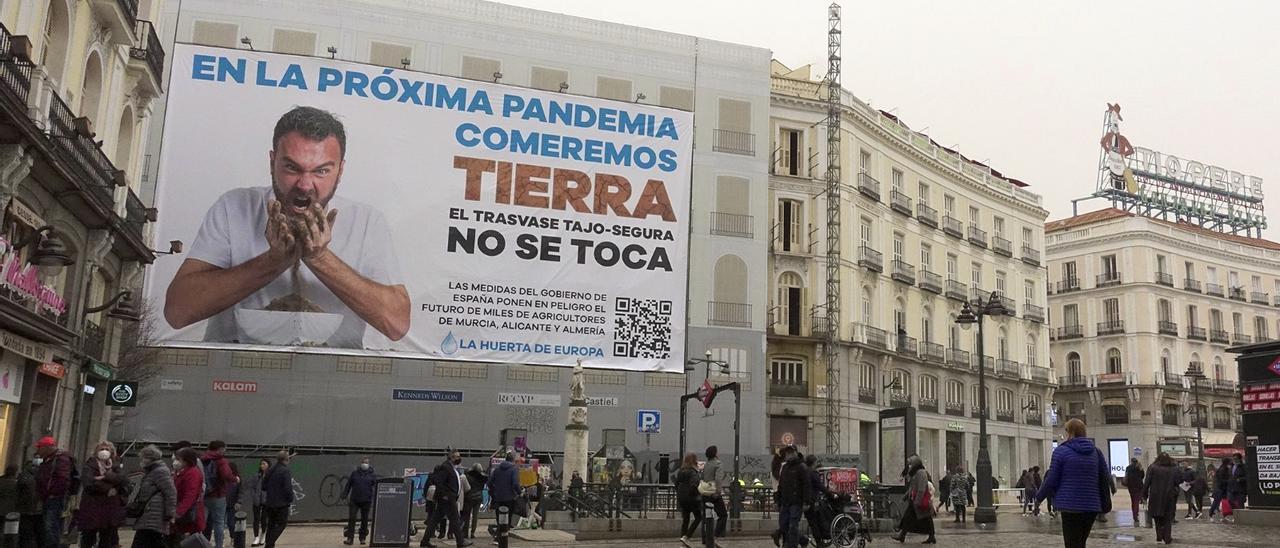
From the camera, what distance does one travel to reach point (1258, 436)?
20.6 meters

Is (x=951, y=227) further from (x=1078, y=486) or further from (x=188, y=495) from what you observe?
(x=188, y=495)

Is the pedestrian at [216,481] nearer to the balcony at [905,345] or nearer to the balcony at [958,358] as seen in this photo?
the balcony at [905,345]

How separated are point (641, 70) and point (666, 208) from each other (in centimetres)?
1081

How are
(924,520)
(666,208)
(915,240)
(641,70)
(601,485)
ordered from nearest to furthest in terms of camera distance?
(924,520), (601,485), (666,208), (641,70), (915,240)

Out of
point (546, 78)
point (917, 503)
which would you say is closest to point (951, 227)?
point (546, 78)

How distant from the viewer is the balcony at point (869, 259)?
1717 inches

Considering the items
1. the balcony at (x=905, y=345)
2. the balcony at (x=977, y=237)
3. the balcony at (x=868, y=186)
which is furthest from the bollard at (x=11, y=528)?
the balcony at (x=977, y=237)

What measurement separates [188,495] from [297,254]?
17056 mm

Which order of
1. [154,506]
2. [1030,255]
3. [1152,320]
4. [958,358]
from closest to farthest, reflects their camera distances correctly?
[154,506]
[958,358]
[1030,255]
[1152,320]

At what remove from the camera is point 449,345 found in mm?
26672

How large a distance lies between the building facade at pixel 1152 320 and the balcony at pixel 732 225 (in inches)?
1317

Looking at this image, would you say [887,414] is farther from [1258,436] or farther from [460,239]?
[460,239]

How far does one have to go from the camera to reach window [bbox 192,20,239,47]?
34094 mm

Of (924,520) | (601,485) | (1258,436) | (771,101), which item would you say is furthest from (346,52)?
(1258,436)
